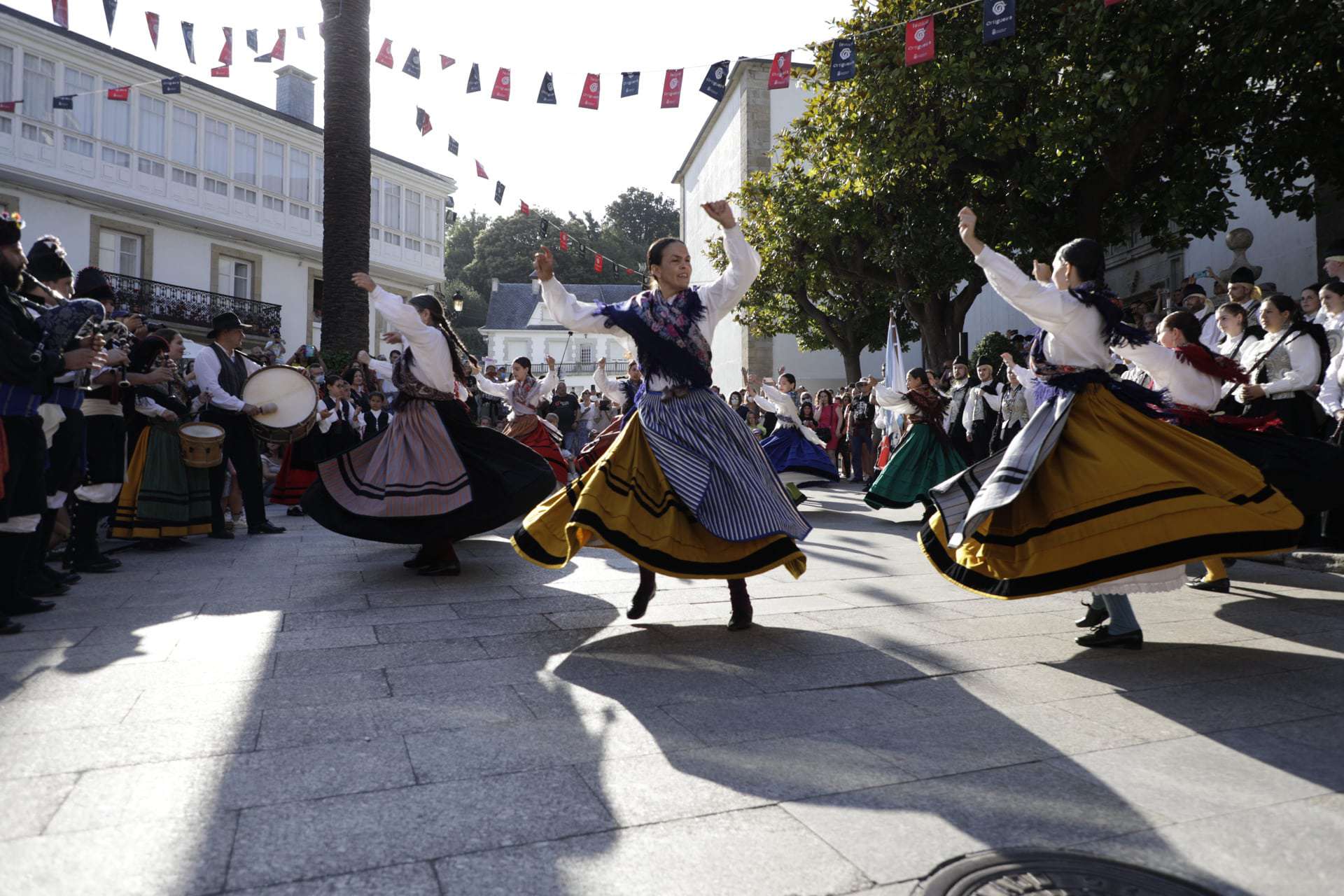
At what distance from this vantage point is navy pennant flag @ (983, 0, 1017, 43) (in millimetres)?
10891

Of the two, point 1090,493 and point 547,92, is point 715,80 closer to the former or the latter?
point 547,92

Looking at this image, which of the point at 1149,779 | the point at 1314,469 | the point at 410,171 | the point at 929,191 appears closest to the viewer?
the point at 1149,779

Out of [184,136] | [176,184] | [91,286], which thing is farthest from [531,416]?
[184,136]

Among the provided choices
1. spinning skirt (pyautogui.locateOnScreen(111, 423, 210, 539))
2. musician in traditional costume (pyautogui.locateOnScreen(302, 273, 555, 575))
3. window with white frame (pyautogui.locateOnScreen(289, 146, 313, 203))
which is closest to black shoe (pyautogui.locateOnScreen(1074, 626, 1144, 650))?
musician in traditional costume (pyautogui.locateOnScreen(302, 273, 555, 575))

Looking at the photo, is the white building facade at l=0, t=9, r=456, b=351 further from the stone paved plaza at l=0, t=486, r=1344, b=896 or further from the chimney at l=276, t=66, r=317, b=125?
the stone paved plaza at l=0, t=486, r=1344, b=896

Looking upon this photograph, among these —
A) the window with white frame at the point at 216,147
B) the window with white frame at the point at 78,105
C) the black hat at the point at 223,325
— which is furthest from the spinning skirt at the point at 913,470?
the window with white frame at the point at 216,147

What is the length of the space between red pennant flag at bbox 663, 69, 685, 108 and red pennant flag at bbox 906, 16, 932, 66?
10.6ft

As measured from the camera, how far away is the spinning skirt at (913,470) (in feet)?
32.2

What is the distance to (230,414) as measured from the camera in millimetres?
8406

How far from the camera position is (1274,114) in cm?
1295

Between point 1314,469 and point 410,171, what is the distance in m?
33.2

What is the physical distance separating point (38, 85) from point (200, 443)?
21.1m

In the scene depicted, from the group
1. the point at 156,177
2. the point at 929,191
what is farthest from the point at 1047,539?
the point at 156,177

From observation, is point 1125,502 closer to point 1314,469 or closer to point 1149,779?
A: point 1149,779
